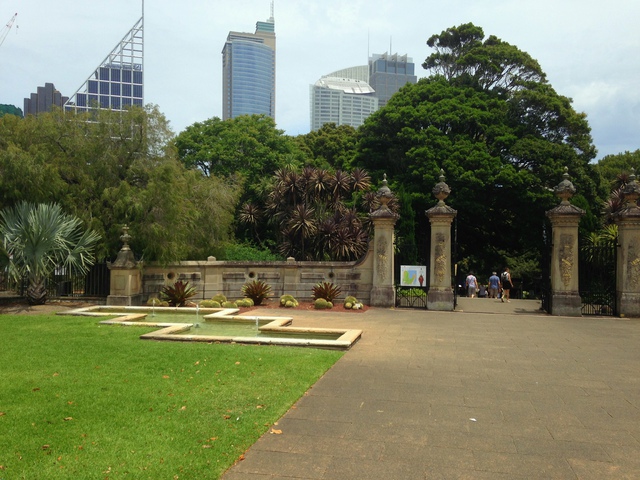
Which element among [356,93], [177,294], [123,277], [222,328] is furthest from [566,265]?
[356,93]

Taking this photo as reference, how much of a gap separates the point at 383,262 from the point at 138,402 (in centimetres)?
1251

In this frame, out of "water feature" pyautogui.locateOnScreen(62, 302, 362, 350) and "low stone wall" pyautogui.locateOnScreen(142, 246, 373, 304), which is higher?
"low stone wall" pyautogui.locateOnScreen(142, 246, 373, 304)

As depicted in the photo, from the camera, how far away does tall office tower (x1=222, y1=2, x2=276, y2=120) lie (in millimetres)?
189375

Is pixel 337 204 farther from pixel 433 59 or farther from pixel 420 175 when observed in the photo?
pixel 433 59

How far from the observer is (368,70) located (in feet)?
579

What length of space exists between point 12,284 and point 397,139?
22383 mm

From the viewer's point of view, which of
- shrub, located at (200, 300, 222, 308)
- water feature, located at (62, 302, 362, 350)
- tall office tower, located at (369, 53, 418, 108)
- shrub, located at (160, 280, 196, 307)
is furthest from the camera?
tall office tower, located at (369, 53, 418, 108)

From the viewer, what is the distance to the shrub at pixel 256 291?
1719cm

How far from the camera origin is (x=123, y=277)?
54.7 ft

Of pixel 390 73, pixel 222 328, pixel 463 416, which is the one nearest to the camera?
pixel 463 416

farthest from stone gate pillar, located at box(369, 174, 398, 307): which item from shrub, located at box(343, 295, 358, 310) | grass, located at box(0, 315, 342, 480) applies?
grass, located at box(0, 315, 342, 480)

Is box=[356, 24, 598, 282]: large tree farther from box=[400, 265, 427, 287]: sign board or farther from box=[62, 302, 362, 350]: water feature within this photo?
box=[62, 302, 362, 350]: water feature

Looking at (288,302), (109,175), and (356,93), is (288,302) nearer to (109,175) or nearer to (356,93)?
(109,175)

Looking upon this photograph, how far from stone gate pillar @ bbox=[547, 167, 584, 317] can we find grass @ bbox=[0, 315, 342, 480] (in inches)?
403
